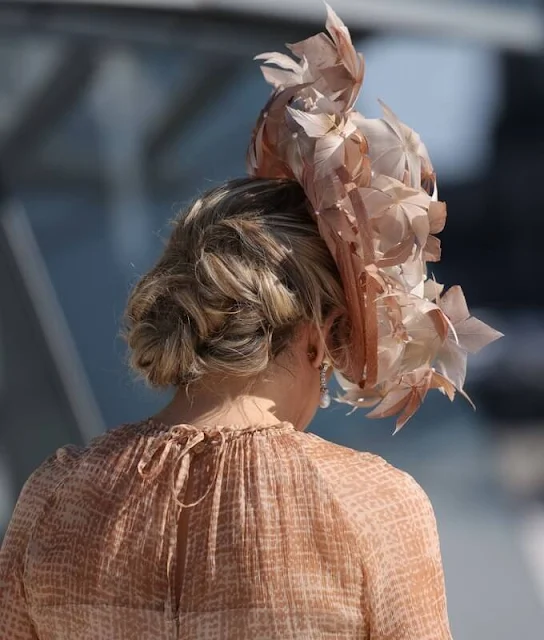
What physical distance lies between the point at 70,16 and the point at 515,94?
7.14 feet

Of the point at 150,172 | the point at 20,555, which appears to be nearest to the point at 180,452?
the point at 20,555

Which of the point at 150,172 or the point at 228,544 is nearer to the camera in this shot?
the point at 228,544

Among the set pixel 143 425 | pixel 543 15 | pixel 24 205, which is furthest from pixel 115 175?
pixel 143 425

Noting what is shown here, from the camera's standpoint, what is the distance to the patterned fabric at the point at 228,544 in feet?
3.12

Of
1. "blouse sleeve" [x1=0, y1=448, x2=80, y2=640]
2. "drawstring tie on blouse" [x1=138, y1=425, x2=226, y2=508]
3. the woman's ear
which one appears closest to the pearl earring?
the woman's ear

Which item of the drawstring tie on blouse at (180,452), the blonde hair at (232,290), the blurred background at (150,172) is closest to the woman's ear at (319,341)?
the blonde hair at (232,290)

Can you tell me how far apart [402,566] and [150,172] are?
347 cm

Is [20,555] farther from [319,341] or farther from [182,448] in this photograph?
[319,341]

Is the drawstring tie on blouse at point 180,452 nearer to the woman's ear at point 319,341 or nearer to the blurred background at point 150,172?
the woman's ear at point 319,341

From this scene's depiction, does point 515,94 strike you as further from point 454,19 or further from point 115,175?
point 115,175

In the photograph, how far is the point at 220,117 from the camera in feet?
14.0

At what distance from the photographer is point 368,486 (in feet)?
3.24

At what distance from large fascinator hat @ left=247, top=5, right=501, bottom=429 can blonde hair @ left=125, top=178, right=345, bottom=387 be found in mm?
35

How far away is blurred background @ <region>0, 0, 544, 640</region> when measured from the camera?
3.97 metres
